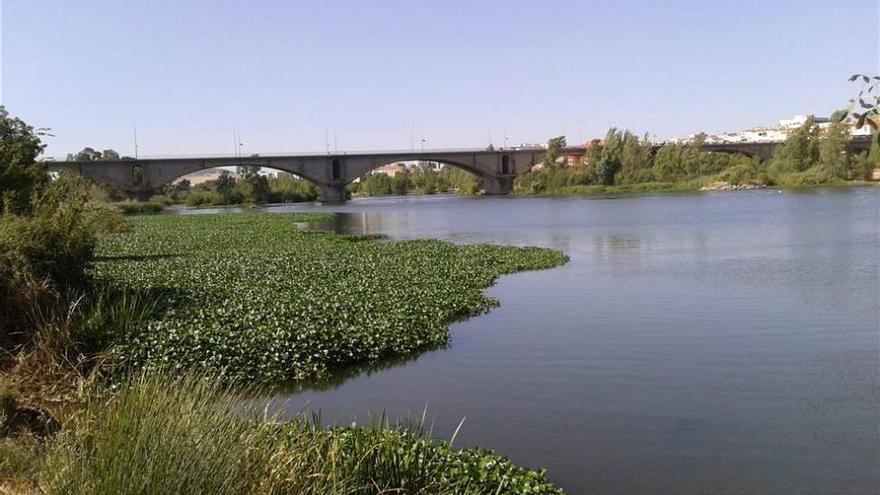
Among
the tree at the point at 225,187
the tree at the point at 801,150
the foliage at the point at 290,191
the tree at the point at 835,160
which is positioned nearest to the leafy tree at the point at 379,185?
the foliage at the point at 290,191

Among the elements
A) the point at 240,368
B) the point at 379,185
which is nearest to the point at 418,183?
the point at 379,185

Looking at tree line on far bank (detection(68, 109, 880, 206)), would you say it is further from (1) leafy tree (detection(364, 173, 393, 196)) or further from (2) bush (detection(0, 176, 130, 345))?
(2) bush (detection(0, 176, 130, 345))

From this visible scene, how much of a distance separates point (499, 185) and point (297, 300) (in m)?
101

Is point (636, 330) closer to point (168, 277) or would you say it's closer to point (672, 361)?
point (672, 361)

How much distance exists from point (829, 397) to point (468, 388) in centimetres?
521

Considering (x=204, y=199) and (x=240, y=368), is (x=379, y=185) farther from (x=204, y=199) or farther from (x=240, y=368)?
(x=240, y=368)

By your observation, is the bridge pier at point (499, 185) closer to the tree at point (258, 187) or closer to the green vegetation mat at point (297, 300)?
the tree at point (258, 187)

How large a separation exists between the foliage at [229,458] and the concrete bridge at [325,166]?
88.9 metres

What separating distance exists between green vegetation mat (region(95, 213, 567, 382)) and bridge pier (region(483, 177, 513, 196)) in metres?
84.3

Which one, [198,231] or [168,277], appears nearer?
[168,277]

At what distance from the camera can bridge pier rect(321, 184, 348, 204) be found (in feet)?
354

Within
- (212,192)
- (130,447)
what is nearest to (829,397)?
(130,447)

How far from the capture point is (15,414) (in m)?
8.78

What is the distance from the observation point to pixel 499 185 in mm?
117188
